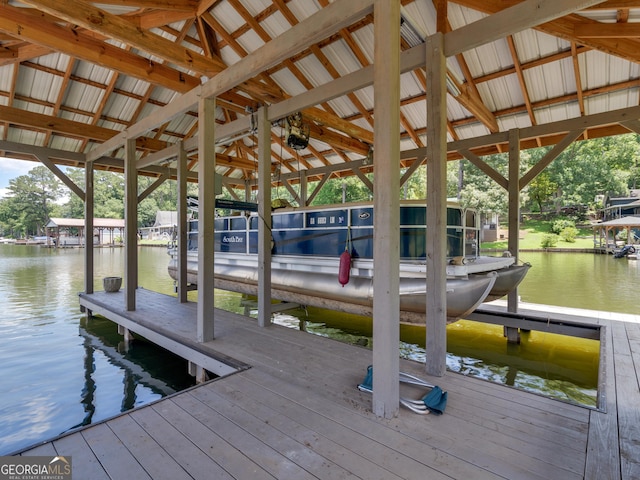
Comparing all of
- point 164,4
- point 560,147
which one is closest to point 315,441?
point 560,147

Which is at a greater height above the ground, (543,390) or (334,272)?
(334,272)

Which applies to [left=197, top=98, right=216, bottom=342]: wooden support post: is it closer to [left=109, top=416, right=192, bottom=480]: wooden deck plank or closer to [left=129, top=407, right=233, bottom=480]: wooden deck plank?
[left=129, top=407, right=233, bottom=480]: wooden deck plank

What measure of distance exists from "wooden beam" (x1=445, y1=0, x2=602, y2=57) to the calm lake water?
3.60 m

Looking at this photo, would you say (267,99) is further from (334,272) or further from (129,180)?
(334,272)

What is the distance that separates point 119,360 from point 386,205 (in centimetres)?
454

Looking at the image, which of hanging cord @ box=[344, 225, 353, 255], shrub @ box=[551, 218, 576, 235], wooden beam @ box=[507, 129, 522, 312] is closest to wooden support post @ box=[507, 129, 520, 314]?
wooden beam @ box=[507, 129, 522, 312]

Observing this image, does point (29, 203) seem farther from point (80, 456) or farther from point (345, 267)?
point (80, 456)

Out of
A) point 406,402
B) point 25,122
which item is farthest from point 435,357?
point 25,122

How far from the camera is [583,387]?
3.77 metres

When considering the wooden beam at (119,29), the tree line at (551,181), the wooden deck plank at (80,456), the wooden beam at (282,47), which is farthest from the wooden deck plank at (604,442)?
the tree line at (551,181)

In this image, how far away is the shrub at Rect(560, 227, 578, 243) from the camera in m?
23.1

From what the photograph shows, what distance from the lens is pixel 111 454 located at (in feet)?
5.78

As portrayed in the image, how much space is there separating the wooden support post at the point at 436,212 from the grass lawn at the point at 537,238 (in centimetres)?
2120

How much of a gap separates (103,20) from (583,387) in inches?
253
